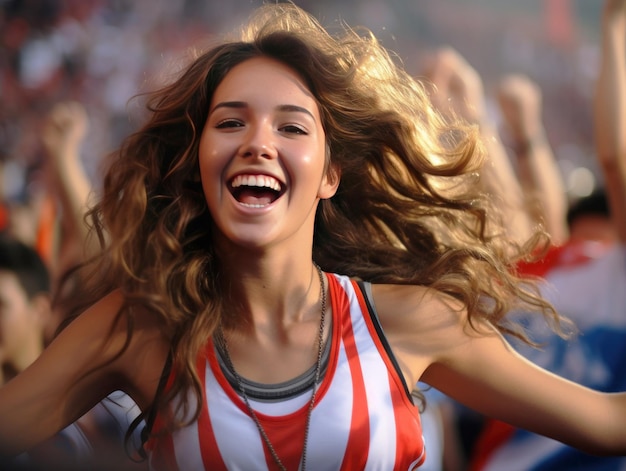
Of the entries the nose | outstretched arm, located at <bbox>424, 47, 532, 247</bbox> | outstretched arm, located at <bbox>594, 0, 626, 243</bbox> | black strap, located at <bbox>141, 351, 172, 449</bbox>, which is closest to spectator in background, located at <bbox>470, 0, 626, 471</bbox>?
outstretched arm, located at <bbox>594, 0, 626, 243</bbox>

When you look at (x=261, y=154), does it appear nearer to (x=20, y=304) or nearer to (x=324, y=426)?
(x=324, y=426)

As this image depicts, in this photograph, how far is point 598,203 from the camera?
4.23 meters

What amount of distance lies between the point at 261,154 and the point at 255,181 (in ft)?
0.20

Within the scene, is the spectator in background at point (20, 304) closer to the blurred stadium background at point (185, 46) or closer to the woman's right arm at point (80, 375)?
the woman's right arm at point (80, 375)

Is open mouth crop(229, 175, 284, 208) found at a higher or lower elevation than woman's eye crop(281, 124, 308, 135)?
lower

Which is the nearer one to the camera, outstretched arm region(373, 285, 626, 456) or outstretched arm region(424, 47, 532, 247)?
outstretched arm region(373, 285, 626, 456)

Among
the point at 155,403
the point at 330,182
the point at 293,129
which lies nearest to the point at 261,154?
the point at 293,129

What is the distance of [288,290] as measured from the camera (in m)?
2.14

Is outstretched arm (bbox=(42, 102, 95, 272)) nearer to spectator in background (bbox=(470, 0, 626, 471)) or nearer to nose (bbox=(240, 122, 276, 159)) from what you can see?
nose (bbox=(240, 122, 276, 159))

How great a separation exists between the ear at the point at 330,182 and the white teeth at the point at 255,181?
22 centimetres

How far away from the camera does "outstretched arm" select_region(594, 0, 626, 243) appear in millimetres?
2881

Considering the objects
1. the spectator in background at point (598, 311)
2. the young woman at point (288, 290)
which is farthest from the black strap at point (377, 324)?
the spectator in background at point (598, 311)

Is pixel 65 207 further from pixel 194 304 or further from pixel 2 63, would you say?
pixel 2 63

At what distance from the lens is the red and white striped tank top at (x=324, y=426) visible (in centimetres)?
192
